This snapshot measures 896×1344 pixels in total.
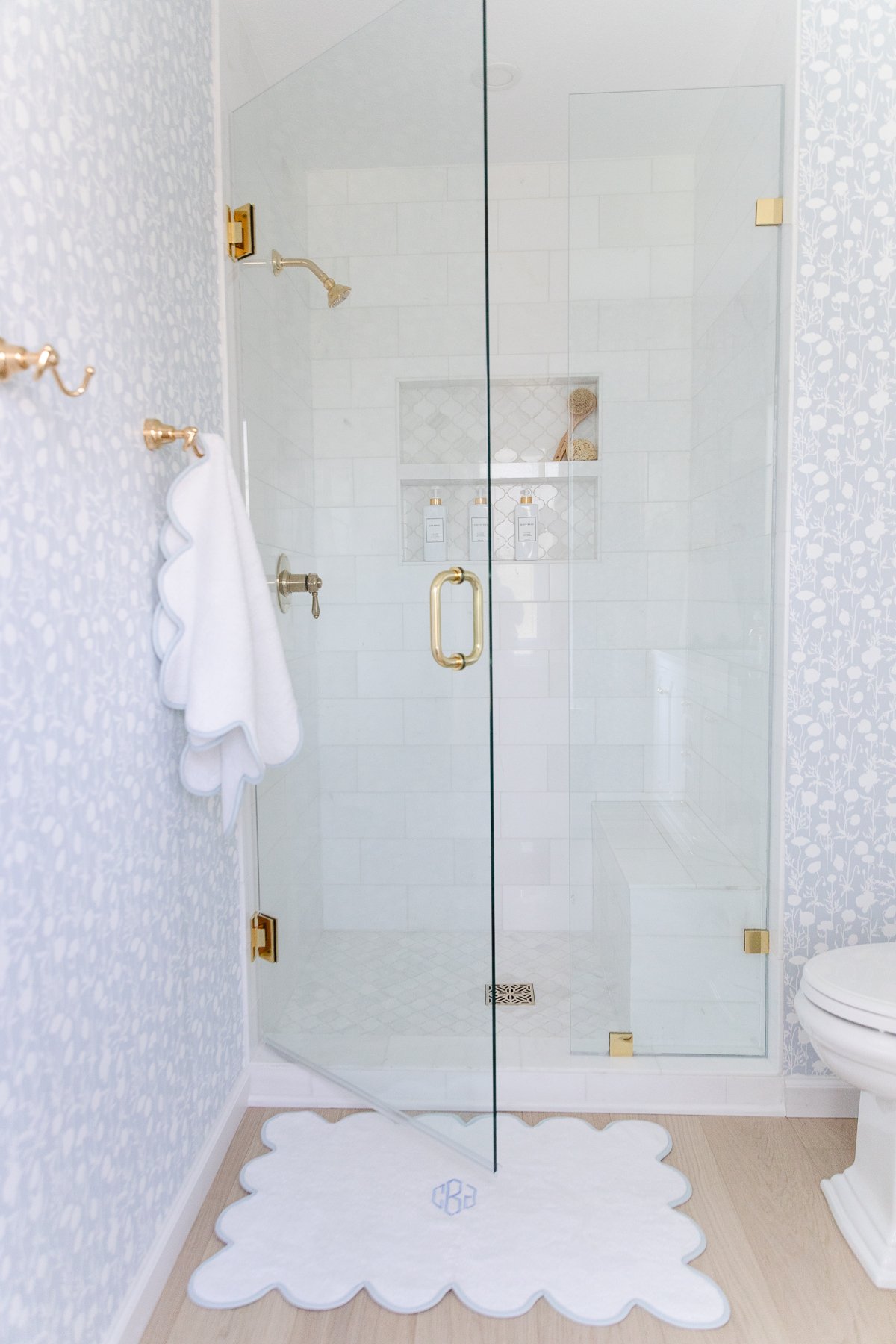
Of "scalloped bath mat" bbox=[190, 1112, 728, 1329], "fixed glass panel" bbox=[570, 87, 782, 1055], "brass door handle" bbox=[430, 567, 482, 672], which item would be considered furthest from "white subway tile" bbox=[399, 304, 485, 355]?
"scalloped bath mat" bbox=[190, 1112, 728, 1329]

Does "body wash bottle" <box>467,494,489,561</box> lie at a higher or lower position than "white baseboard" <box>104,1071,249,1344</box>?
higher

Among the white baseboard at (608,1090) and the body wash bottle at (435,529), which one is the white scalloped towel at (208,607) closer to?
the body wash bottle at (435,529)

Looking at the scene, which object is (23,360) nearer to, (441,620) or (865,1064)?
(441,620)

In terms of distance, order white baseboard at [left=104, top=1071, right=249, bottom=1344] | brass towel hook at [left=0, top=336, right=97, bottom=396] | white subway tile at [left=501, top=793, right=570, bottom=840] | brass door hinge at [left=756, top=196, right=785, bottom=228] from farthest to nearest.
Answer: white subway tile at [left=501, top=793, right=570, bottom=840], brass door hinge at [left=756, top=196, right=785, bottom=228], white baseboard at [left=104, top=1071, right=249, bottom=1344], brass towel hook at [left=0, top=336, right=97, bottom=396]

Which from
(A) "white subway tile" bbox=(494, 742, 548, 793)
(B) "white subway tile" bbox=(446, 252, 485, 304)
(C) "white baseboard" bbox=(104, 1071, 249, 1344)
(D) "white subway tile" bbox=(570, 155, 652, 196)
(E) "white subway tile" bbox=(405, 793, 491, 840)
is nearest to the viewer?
(C) "white baseboard" bbox=(104, 1071, 249, 1344)

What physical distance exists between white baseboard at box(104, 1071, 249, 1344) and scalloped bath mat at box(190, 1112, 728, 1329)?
0.07 metres

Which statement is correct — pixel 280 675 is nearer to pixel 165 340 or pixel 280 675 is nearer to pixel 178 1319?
pixel 165 340

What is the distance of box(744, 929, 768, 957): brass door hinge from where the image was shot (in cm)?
217

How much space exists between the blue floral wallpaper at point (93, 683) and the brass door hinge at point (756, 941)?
1.23 m

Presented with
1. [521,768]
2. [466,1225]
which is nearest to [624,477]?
[521,768]

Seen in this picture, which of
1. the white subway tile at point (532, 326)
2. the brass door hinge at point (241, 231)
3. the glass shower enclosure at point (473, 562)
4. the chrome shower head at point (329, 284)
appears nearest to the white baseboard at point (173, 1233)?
the glass shower enclosure at point (473, 562)

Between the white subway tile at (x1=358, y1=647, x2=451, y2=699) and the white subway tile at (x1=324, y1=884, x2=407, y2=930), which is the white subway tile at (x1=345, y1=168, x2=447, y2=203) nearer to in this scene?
the white subway tile at (x1=358, y1=647, x2=451, y2=699)

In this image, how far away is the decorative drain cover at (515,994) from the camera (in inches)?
96.7

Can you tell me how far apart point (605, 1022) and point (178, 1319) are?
3.62 ft
